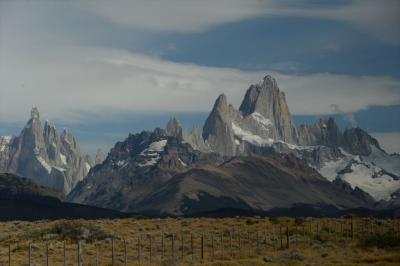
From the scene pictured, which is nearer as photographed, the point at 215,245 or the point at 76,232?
the point at 215,245

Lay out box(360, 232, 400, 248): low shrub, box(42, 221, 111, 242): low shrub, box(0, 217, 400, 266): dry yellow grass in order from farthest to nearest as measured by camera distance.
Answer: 1. box(42, 221, 111, 242): low shrub
2. box(360, 232, 400, 248): low shrub
3. box(0, 217, 400, 266): dry yellow grass

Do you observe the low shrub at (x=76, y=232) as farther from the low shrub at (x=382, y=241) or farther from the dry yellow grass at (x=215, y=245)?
the low shrub at (x=382, y=241)

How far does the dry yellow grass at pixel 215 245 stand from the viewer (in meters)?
49.1

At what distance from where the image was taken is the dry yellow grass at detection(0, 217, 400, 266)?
161 feet

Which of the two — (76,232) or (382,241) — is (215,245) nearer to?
(382,241)

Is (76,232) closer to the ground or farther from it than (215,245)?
farther from it

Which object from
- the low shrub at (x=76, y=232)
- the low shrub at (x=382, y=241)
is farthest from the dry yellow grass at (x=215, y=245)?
the low shrub at (x=382, y=241)

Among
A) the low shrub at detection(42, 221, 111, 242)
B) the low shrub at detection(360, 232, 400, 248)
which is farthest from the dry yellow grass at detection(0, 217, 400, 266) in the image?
the low shrub at detection(360, 232, 400, 248)

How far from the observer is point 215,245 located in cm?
6369

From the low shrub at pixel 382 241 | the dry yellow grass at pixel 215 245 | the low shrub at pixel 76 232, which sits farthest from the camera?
the low shrub at pixel 76 232

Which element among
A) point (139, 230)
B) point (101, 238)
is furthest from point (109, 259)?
point (139, 230)

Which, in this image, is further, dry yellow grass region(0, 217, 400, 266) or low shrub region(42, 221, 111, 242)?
low shrub region(42, 221, 111, 242)

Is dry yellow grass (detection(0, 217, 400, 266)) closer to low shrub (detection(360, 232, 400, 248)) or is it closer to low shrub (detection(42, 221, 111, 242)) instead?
low shrub (detection(42, 221, 111, 242))

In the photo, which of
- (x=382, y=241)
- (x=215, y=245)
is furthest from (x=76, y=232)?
(x=382, y=241)
